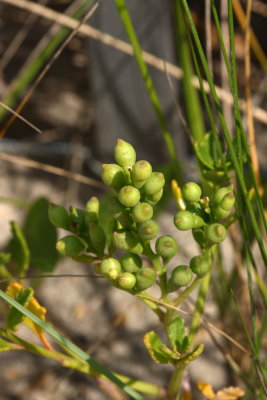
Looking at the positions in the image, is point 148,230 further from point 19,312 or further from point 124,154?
point 19,312

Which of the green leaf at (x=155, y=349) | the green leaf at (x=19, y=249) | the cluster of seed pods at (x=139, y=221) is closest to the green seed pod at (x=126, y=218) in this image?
the cluster of seed pods at (x=139, y=221)

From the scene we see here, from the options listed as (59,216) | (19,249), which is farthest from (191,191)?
(19,249)

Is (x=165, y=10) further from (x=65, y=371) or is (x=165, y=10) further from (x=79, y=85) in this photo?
(x=65, y=371)

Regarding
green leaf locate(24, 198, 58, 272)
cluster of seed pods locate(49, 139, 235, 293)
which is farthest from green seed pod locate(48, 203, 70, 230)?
green leaf locate(24, 198, 58, 272)

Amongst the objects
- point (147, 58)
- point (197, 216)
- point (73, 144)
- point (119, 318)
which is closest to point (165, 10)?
point (147, 58)

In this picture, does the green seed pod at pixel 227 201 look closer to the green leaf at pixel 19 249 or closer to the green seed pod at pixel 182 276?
the green seed pod at pixel 182 276
